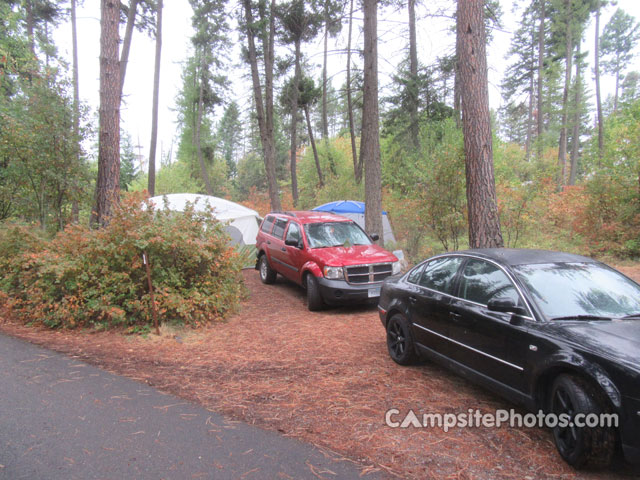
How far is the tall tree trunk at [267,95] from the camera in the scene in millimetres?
15969

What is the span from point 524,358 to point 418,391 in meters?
1.33

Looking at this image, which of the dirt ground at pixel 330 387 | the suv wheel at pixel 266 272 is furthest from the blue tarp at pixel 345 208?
the dirt ground at pixel 330 387

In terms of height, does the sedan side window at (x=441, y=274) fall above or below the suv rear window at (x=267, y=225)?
below

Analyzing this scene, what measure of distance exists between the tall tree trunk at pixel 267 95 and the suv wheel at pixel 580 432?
46.2 ft

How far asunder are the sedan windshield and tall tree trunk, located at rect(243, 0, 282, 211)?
13.2m

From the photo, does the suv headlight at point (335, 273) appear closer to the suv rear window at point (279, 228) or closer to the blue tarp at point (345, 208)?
the suv rear window at point (279, 228)

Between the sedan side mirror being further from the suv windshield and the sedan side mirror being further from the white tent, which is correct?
the white tent

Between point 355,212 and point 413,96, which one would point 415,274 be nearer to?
point 355,212

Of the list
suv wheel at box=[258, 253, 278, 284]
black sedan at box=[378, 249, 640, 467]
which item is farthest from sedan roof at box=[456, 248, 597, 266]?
suv wheel at box=[258, 253, 278, 284]

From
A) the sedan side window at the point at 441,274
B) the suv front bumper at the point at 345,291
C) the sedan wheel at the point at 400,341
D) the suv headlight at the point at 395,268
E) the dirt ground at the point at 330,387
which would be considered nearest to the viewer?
the dirt ground at the point at 330,387

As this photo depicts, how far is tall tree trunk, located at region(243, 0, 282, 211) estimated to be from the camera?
15969 mm

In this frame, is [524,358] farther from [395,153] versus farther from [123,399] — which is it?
[395,153]

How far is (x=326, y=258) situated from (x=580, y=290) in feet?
15.7

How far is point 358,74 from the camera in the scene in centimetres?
1567
